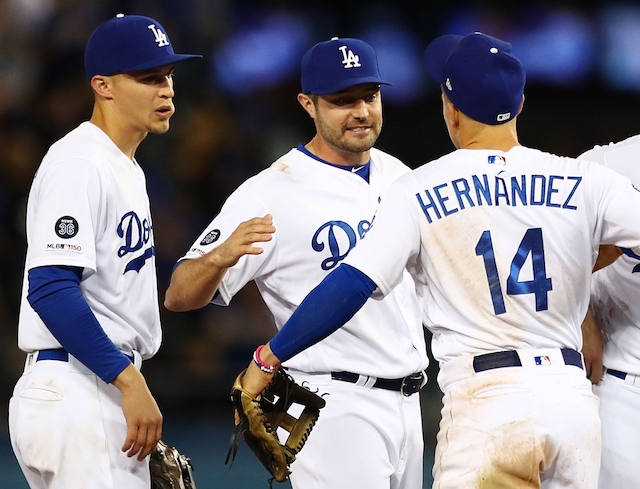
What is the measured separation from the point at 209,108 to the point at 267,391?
17.4 ft

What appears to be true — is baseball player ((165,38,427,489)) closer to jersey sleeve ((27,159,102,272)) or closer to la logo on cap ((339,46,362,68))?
la logo on cap ((339,46,362,68))

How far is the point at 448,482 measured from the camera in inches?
123

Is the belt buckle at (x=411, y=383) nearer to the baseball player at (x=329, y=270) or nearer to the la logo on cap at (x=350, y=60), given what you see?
the baseball player at (x=329, y=270)

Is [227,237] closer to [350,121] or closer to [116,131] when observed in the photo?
[116,131]

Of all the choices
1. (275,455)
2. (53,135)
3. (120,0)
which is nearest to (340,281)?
(275,455)

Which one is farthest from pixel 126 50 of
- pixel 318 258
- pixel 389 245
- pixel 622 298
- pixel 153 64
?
pixel 622 298

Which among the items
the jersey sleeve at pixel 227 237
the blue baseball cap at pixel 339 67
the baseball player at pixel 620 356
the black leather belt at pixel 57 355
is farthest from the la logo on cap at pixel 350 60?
the black leather belt at pixel 57 355

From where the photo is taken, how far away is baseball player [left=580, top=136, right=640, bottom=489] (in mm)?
3572

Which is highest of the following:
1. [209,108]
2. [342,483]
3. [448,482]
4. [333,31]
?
[333,31]

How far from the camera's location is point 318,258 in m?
4.01

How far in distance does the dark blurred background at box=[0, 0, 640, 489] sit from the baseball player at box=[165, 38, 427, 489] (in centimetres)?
295

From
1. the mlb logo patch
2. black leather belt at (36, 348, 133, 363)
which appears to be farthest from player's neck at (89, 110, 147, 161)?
the mlb logo patch

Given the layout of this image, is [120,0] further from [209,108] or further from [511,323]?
[511,323]

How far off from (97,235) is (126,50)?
0.75 metres
